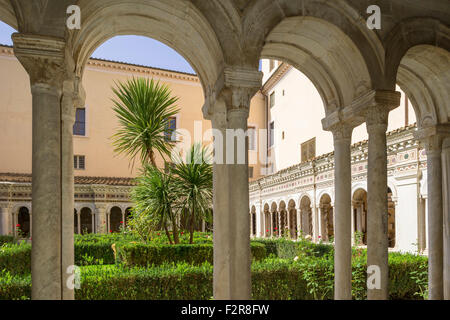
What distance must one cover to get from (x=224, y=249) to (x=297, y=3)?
2.49 metres

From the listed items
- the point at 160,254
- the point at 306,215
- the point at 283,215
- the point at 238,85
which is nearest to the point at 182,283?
the point at 160,254

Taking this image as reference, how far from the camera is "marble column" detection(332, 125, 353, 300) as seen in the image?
14.0 feet

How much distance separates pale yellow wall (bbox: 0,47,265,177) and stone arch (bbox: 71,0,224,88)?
1278cm

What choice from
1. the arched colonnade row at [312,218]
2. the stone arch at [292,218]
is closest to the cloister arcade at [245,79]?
the arched colonnade row at [312,218]

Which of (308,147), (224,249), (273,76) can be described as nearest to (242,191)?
(224,249)

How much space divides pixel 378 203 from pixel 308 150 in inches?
541

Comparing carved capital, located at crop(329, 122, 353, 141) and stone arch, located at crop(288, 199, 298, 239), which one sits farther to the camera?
stone arch, located at crop(288, 199, 298, 239)

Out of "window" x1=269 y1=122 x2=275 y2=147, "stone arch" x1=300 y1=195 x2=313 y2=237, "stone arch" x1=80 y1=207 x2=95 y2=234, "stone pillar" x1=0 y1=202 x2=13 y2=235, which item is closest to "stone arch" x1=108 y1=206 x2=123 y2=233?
"stone arch" x1=80 y1=207 x2=95 y2=234

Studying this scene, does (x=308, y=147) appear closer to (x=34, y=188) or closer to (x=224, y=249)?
(x=224, y=249)

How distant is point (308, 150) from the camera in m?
17.4

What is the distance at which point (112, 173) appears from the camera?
2147 cm

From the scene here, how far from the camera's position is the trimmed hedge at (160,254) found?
23.3 feet

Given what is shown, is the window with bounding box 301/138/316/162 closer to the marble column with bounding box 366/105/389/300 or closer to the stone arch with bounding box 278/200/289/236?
the stone arch with bounding box 278/200/289/236
